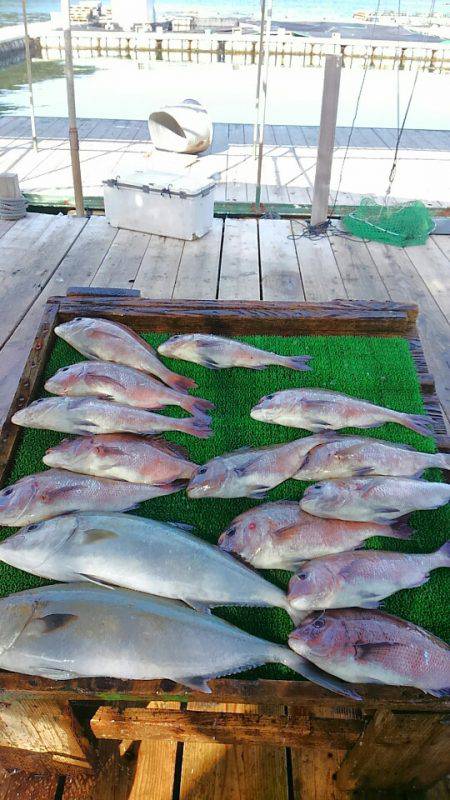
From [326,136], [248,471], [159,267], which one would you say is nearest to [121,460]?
[248,471]

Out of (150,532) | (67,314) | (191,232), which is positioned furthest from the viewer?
(191,232)

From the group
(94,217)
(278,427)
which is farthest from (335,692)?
(94,217)

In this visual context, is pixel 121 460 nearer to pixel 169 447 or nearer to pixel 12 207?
pixel 169 447

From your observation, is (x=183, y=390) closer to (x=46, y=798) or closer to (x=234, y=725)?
(x=234, y=725)

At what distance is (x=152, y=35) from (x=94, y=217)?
24.8 metres

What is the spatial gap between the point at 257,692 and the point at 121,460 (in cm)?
99

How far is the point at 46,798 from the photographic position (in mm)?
2053

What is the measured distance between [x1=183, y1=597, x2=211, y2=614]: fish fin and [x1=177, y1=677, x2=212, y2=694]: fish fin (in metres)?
0.20

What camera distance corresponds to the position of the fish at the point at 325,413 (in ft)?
7.75

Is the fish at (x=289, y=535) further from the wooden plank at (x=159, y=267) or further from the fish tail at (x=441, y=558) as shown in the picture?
the wooden plank at (x=159, y=267)

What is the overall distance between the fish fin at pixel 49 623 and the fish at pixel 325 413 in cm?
118

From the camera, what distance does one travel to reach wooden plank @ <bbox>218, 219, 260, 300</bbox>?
4.19 meters

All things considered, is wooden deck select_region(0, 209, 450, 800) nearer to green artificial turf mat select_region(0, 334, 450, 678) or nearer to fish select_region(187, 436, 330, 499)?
green artificial turf mat select_region(0, 334, 450, 678)

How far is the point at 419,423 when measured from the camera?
7.89 feet
